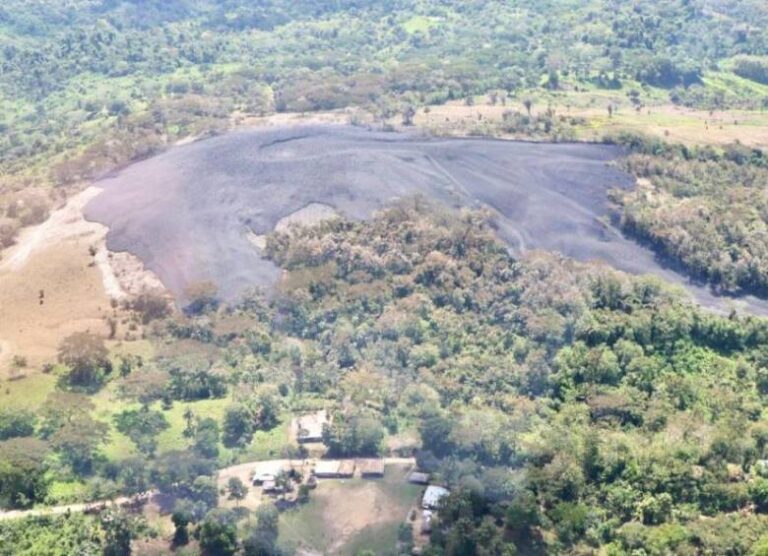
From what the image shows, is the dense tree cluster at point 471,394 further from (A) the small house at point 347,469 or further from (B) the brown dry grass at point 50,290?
(B) the brown dry grass at point 50,290

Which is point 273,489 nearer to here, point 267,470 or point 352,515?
point 267,470

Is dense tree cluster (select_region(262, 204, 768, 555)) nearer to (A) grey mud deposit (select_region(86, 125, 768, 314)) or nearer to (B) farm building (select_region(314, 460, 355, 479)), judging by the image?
(B) farm building (select_region(314, 460, 355, 479))

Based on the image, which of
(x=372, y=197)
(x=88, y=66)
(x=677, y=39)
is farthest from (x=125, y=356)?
(x=677, y=39)

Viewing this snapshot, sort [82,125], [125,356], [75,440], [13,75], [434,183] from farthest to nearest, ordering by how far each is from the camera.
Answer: [13,75]
[82,125]
[434,183]
[125,356]
[75,440]

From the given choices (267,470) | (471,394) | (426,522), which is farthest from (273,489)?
(471,394)

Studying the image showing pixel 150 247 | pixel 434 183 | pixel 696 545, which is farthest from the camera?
pixel 434 183

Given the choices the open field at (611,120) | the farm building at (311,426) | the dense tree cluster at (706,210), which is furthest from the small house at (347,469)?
the open field at (611,120)

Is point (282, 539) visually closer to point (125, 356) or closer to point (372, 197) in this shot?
point (125, 356)
